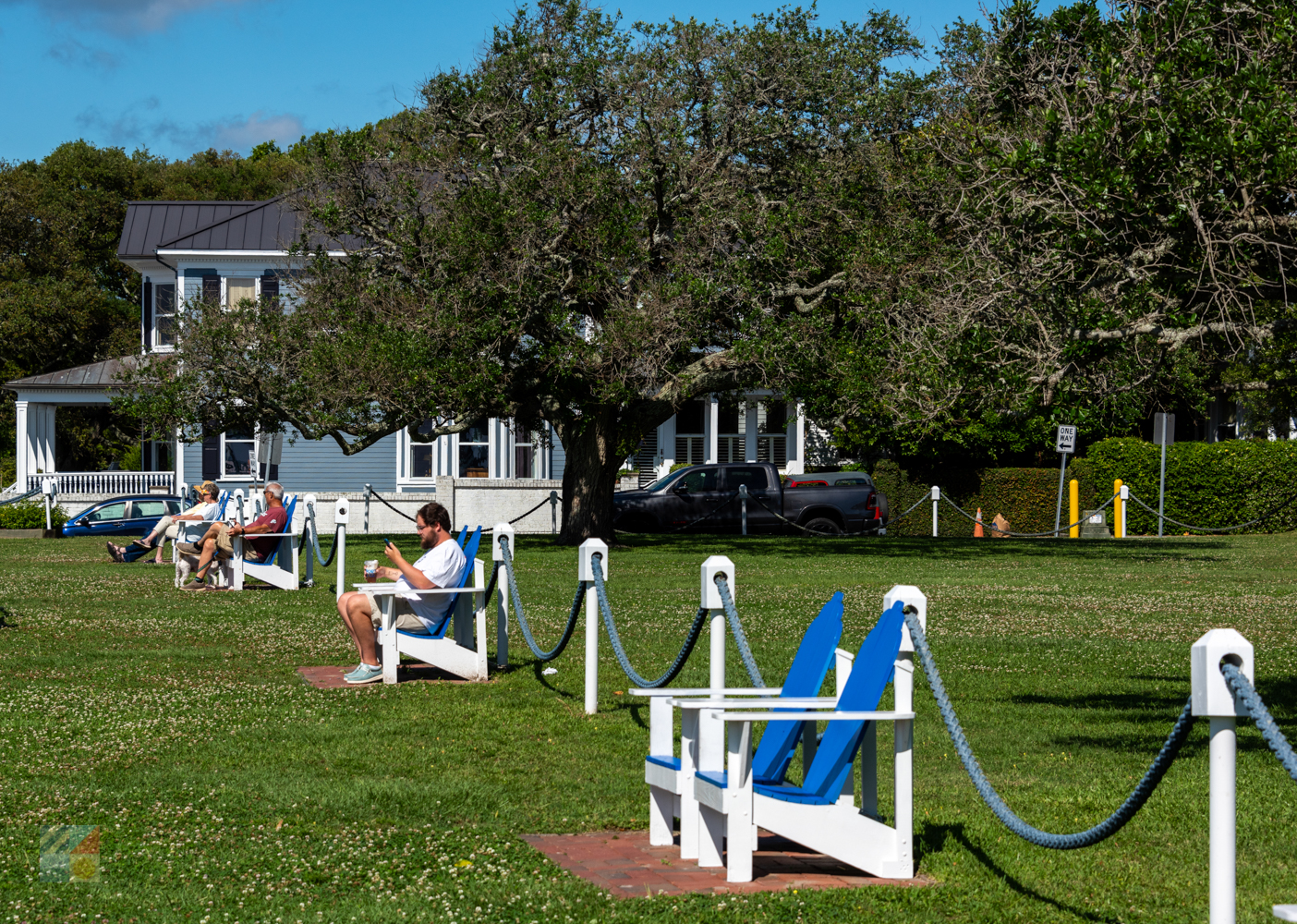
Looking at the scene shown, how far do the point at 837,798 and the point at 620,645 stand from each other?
12.0 feet

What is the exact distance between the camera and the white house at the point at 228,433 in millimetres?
40062

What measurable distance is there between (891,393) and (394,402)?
8.24 metres

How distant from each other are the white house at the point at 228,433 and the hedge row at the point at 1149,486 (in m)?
5.58

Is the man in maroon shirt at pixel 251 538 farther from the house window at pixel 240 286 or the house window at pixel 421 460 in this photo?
the house window at pixel 240 286

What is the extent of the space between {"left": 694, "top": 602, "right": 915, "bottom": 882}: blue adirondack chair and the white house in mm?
33545

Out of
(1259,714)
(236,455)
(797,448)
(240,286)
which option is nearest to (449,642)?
(1259,714)

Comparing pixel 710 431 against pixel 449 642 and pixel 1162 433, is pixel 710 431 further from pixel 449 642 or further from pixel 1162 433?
pixel 449 642

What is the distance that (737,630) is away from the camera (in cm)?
685

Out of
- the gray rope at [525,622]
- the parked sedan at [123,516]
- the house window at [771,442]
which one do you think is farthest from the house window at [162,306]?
the gray rope at [525,622]

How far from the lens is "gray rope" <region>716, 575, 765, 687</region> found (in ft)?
22.0

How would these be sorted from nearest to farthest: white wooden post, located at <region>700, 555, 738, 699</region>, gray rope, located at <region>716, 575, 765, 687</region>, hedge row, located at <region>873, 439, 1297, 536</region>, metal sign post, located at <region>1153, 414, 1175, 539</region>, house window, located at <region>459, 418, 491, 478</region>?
gray rope, located at <region>716, 575, 765, 687</region> → white wooden post, located at <region>700, 555, 738, 699</region> → metal sign post, located at <region>1153, 414, 1175, 539</region> → hedge row, located at <region>873, 439, 1297, 536</region> → house window, located at <region>459, 418, 491, 478</region>

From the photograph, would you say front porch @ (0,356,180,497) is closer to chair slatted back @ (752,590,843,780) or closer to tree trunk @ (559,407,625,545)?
tree trunk @ (559,407,625,545)

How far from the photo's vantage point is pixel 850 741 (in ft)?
17.5

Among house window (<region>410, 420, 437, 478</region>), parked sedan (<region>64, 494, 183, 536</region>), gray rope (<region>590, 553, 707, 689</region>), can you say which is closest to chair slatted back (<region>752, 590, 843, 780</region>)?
gray rope (<region>590, 553, 707, 689</region>)
